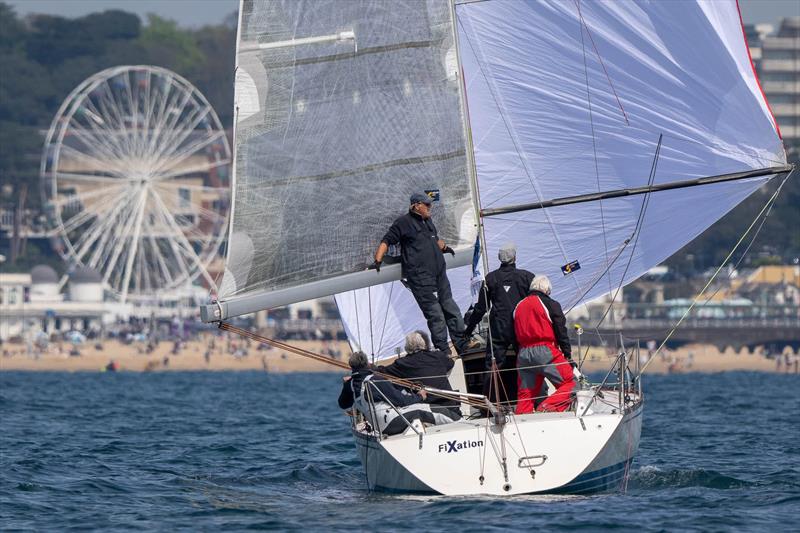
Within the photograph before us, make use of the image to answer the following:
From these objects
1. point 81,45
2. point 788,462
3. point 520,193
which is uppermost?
point 81,45

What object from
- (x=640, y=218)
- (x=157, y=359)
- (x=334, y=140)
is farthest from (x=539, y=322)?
(x=157, y=359)

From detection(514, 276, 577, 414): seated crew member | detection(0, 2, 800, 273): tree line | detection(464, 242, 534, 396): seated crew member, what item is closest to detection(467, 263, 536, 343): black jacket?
detection(464, 242, 534, 396): seated crew member

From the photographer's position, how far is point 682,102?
57.5 feet

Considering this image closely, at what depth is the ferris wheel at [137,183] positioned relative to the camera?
3105 inches

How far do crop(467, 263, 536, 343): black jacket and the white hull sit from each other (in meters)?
1.23

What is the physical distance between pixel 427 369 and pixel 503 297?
102cm

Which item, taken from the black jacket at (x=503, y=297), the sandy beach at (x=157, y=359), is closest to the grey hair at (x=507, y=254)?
the black jacket at (x=503, y=297)

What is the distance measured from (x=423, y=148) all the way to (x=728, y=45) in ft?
11.7

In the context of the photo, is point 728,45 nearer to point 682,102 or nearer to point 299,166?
point 682,102

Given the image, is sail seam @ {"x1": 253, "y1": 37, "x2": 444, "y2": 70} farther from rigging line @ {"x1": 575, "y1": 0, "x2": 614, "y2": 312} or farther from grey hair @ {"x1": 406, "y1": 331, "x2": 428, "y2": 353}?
grey hair @ {"x1": 406, "y1": 331, "x2": 428, "y2": 353}

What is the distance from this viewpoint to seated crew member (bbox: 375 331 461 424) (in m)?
15.6

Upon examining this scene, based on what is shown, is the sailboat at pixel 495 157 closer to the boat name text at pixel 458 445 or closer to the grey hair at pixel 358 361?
the boat name text at pixel 458 445

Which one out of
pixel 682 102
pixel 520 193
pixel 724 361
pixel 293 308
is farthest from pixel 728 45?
pixel 293 308

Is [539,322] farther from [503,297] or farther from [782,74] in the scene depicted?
[782,74]
